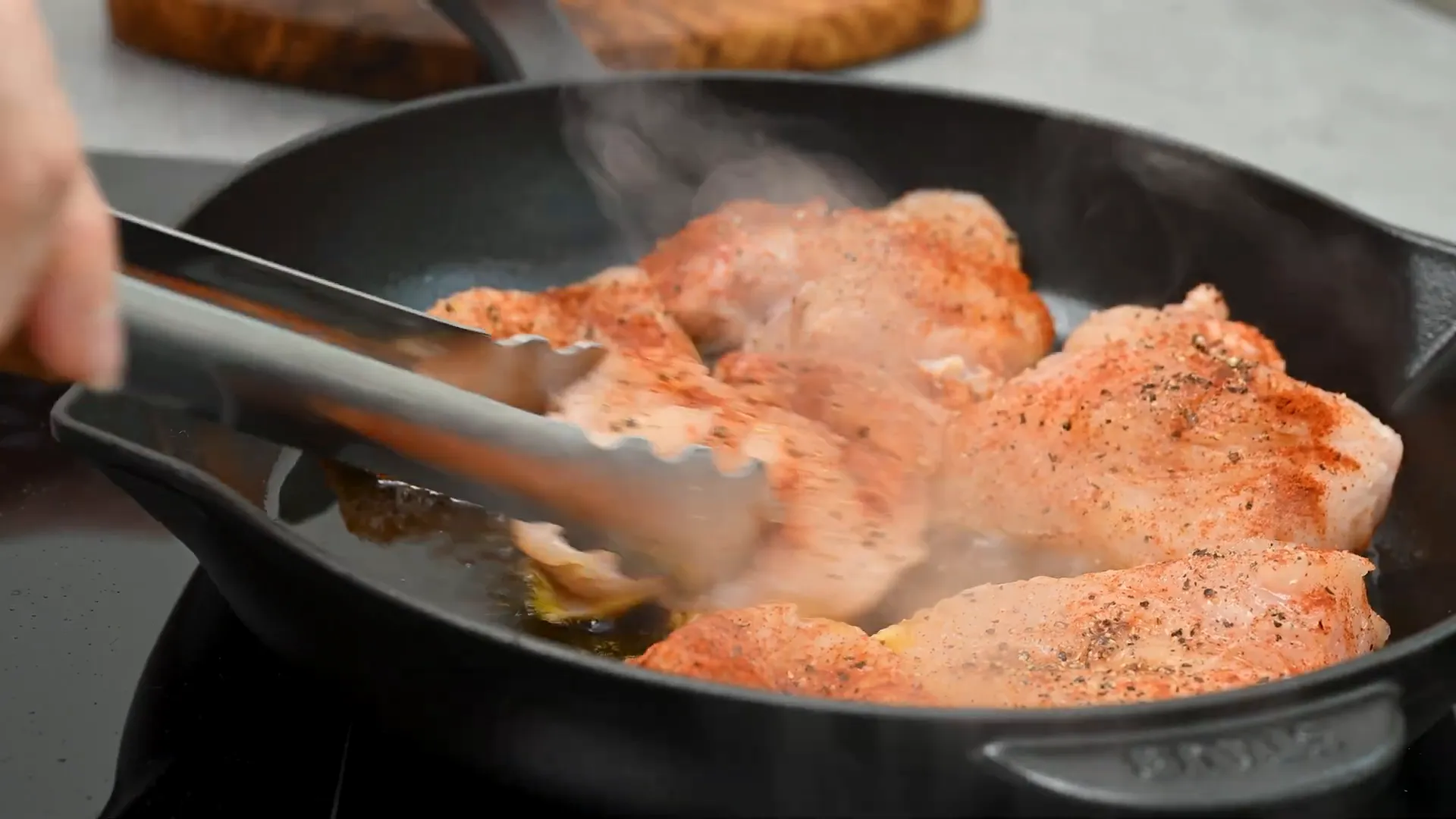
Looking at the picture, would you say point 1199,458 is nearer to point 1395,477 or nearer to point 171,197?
point 1395,477

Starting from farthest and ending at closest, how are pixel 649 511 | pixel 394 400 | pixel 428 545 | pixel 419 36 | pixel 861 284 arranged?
pixel 419 36 < pixel 861 284 < pixel 428 545 < pixel 649 511 < pixel 394 400

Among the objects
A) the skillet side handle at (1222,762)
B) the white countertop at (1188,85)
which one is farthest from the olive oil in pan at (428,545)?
the white countertop at (1188,85)

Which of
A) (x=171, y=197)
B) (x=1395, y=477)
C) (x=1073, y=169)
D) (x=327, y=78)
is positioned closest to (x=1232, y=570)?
(x=1395, y=477)

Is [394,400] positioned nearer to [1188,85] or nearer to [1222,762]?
[1222,762]

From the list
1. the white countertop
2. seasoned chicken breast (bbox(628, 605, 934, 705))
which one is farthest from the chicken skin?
the white countertop

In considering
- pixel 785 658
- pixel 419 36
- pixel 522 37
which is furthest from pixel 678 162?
pixel 785 658

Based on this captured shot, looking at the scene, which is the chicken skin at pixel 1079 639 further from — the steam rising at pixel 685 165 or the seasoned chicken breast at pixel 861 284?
the steam rising at pixel 685 165

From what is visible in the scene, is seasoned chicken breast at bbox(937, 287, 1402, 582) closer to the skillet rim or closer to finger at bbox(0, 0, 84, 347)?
the skillet rim
